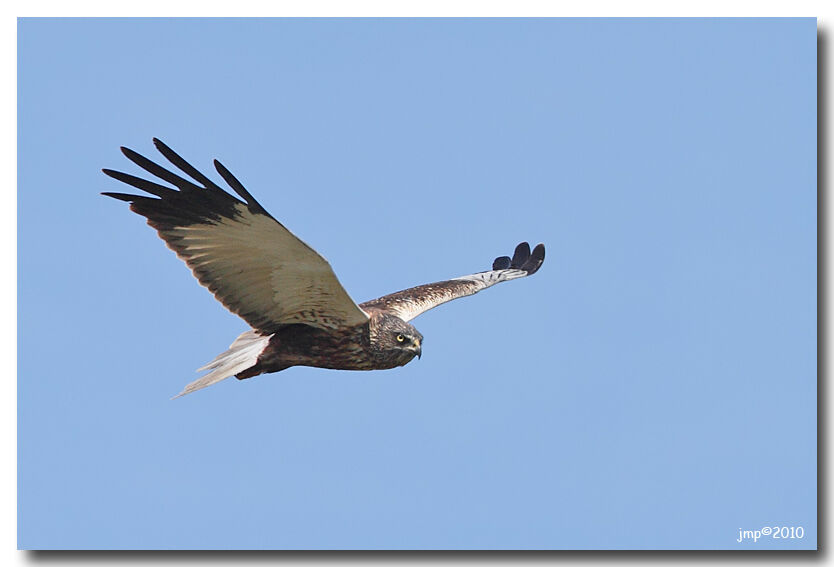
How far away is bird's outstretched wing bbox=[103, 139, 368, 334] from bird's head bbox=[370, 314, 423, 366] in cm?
17

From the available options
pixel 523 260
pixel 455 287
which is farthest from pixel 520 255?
pixel 455 287

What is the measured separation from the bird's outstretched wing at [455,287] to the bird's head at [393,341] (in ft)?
1.22

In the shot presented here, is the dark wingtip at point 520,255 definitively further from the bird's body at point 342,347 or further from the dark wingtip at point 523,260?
the bird's body at point 342,347

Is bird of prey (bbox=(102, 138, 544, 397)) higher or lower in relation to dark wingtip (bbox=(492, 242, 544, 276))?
lower

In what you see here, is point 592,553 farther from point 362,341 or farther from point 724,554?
point 362,341

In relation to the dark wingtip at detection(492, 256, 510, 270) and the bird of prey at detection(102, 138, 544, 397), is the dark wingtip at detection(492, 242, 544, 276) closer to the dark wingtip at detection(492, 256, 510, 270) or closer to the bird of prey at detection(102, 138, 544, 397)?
the dark wingtip at detection(492, 256, 510, 270)

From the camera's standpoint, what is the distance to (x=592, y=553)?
21.6 feet

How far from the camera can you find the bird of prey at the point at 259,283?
19.4 ft

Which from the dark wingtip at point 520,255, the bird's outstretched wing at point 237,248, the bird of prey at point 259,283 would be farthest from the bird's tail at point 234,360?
the dark wingtip at point 520,255

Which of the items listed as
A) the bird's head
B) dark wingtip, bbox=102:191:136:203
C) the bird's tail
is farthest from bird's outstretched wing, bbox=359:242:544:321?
dark wingtip, bbox=102:191:136:203

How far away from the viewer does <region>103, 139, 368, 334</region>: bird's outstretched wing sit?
588cm

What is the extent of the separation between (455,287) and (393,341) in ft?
6.02

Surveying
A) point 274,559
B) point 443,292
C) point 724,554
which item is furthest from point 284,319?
point 724,554
